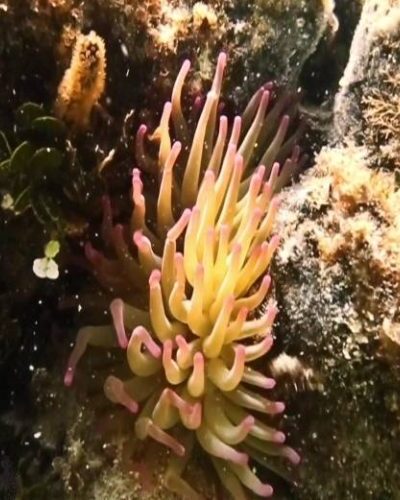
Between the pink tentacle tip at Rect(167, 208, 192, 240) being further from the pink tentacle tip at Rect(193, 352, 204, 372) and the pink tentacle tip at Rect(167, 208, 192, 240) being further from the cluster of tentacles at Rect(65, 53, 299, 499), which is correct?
the pink tentacle tip at Rect(193, 352, 204, 372)

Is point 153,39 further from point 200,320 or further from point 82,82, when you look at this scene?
point 200,320

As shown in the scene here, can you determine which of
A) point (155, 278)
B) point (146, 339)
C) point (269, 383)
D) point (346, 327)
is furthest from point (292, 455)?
point (155, 278)

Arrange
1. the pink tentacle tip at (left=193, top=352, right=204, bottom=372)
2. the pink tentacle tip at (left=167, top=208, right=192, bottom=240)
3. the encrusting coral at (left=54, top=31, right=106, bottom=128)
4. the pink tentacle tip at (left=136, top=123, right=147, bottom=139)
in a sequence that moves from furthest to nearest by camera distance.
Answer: the pink tentacle tip at (left=136, top=123, right=147, bottom=139) → the encrusting coral at (left=54, top=31, right=106, bottom=128) → the pink tentacle tip at (left=167, top=208, right=192, bottom=240) → the pink tentacle tip at (left=193, top=352, right=204, bottom=372)

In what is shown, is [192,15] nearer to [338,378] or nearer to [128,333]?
[128,333]

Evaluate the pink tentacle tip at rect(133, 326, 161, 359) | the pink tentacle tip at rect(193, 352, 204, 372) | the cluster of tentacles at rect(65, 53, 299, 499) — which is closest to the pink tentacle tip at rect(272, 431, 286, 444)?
the cluster of tentacles at rect(65, 53, 299, 499)

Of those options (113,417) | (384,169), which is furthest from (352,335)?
(113,417)
